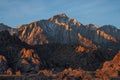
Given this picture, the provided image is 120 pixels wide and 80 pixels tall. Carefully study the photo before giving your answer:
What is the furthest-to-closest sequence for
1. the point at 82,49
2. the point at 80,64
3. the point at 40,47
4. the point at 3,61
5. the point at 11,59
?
the point at 40,47 < the point at 82,49 < the point at 80,64 < the point at 11,59 < the point at 3,61

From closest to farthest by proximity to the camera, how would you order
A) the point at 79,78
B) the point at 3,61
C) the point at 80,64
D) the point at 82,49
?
the point at 79,78
the point at 3,61
the point at 80,64
the point at 82,49

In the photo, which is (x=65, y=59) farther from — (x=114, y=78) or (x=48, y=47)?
(x=114, y=78)

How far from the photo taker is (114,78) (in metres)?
105

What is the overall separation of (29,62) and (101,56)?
4296 centimetres

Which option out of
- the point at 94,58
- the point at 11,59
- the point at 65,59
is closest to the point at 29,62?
the point at 11,59

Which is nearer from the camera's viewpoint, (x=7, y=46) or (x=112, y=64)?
(x=112, y=64)

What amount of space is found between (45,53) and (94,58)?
24.1m

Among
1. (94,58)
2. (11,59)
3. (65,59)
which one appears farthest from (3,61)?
(94,58)

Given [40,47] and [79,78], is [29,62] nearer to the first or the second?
[40,47]

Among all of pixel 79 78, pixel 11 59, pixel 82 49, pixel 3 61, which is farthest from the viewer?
pixel 82 49

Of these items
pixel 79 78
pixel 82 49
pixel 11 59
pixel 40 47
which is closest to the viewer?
pixel 79 78

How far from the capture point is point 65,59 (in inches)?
6358

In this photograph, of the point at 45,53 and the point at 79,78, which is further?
the point at 45,53

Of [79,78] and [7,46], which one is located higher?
[7,46]
